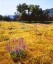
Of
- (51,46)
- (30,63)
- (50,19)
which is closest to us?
(30,63)

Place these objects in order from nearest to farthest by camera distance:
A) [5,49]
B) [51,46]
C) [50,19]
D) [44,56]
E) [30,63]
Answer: [30,63] < [44,56] < [5,49] < [51,46] < [50,19]

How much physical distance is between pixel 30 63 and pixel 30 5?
214ft

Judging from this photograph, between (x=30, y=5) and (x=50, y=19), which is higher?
(x=30, y=5)

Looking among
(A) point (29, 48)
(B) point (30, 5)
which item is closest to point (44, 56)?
(A) point (29, 48)

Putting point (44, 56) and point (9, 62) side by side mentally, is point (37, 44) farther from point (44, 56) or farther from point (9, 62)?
point (9, 62)

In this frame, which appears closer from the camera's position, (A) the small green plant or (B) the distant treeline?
(A) the small green plant

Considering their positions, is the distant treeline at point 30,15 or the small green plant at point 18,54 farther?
the distant treeline at point 30,15

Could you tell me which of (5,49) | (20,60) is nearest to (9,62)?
(20,60)

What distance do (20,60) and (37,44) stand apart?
279 cm

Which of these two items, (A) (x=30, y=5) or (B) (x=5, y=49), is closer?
(B) (x=5, y=49)

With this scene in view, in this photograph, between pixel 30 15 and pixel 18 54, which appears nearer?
pixel 18 54

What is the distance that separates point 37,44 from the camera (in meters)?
12.2

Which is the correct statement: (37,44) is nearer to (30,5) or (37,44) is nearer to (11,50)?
(11,50)

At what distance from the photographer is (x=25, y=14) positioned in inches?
2731
